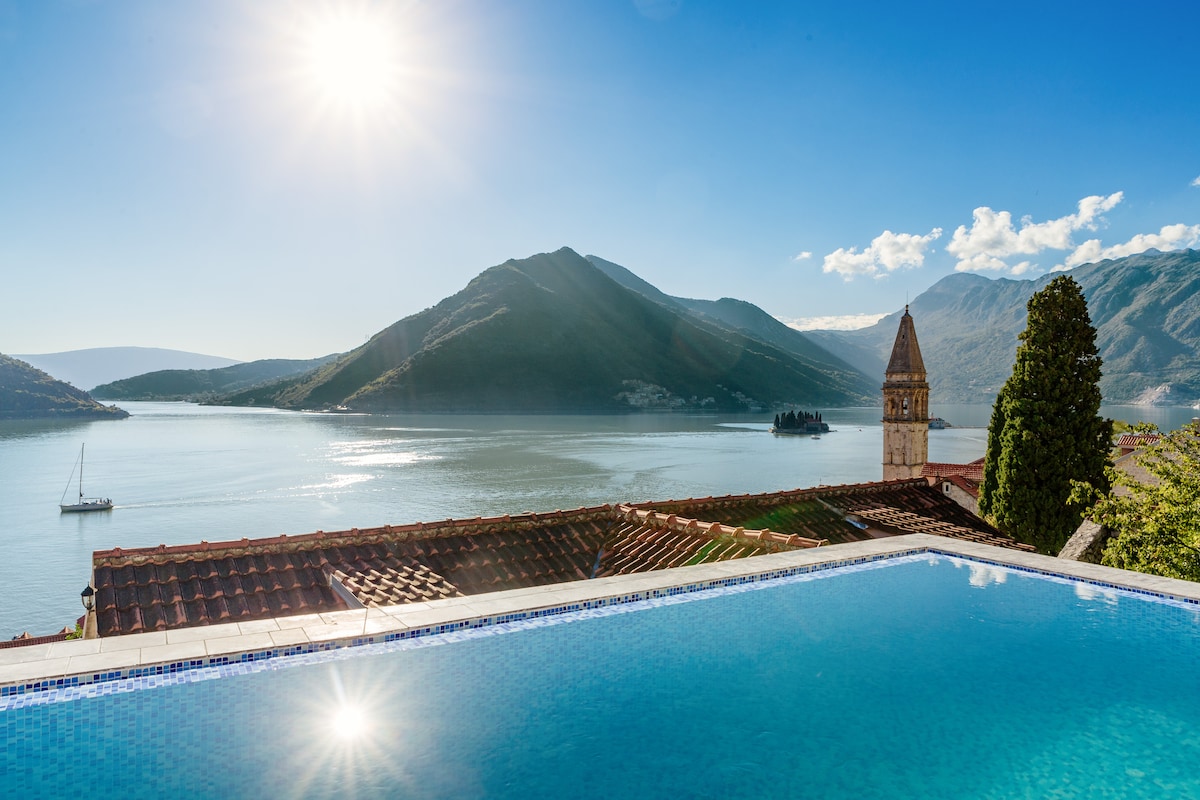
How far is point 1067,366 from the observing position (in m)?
16.7

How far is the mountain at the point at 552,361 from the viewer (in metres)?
128

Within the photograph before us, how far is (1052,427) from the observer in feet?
54.5

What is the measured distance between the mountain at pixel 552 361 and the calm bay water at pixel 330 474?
2507 cm

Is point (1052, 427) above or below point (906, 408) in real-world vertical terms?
below

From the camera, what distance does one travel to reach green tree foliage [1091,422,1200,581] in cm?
972

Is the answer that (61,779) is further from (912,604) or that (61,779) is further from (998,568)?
(998,568)

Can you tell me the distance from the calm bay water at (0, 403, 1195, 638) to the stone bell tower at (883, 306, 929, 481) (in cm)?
2030

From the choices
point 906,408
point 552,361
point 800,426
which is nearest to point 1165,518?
point 906,408

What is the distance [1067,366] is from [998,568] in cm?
1111

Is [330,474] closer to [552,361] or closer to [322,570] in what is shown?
[322,570]

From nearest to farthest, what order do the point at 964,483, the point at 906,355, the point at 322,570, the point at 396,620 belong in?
the point at 396,620
the point at 322,570
the point at 964,483
the point at 906,355

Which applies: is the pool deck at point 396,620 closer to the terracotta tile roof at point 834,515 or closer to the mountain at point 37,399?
the terracotta tile roof at point 834,515

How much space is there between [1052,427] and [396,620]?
16357 millimetres

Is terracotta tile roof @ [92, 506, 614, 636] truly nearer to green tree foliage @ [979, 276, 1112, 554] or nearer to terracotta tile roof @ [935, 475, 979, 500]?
green tree foliage @ [979, 276, 1112, 554]
